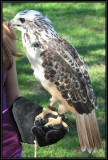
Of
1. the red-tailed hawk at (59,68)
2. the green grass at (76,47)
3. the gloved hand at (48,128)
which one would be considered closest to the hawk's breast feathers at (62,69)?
the red-tailed hawk at (59,68)

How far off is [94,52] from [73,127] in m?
1.76

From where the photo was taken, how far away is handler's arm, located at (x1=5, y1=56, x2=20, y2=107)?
68.4 inches

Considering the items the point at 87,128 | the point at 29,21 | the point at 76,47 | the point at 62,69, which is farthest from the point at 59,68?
the point at 76,47

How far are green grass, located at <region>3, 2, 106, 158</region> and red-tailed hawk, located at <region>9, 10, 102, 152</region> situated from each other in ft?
3.70

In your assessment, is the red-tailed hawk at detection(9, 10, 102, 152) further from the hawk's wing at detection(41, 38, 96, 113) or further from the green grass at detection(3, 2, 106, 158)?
the green grass at detection(3, 2, 106, 158)

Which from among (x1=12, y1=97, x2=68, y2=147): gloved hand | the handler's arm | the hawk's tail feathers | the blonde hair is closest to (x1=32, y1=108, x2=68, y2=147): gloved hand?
(x1=12, y1=97, x2=68, y2=147): gloved hand

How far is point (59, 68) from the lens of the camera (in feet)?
4.98

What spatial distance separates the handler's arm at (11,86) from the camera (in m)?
1.74

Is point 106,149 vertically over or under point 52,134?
under

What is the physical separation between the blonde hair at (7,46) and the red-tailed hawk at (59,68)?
171mm

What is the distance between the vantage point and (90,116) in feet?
5.36

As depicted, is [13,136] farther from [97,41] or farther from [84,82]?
[97,41]

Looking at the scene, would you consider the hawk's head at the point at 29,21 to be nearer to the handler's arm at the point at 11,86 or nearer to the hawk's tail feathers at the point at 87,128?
the handler's arm at the point at 11,86

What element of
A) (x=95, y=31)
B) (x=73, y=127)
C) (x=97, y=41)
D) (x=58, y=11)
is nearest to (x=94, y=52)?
(x=97, y=41)
